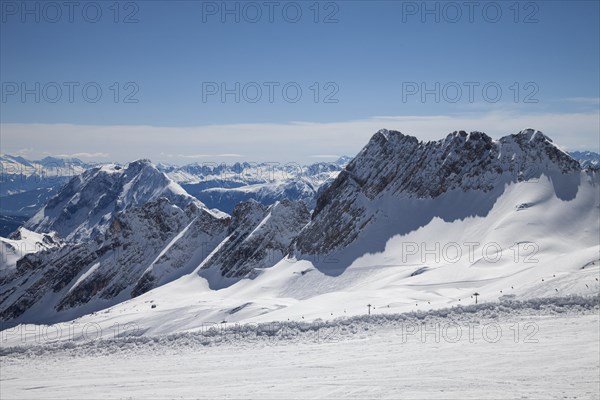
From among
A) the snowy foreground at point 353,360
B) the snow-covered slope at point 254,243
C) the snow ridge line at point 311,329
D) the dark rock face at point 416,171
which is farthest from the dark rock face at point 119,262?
the snowy foreground at point 353,360

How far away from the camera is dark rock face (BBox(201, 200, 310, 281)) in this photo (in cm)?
10625

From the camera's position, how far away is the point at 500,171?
94.1 metres

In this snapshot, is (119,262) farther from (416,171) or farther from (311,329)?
(311,329)

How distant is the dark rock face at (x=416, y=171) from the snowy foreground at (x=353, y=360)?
6668cm

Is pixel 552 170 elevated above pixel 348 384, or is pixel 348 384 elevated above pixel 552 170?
pixel 552 170

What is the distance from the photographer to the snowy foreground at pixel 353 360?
18828 millimetres

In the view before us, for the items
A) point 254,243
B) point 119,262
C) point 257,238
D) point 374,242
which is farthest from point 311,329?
point 119,262

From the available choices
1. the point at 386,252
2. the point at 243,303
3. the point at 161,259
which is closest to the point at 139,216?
the point at 161,259

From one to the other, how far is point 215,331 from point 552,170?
80.9 meters

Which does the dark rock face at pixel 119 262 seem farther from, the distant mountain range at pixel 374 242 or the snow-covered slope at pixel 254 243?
the snow-covered slope at pixel 254 243

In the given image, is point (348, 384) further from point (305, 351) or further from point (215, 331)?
point (215, 331)

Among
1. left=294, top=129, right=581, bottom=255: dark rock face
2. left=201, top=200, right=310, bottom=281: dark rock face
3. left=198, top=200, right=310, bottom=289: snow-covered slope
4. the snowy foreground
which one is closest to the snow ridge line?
the snowy foreground

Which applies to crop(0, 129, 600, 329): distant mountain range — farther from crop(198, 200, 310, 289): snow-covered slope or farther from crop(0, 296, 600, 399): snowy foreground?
crop(0, 296, 600, 399): snowy foreground

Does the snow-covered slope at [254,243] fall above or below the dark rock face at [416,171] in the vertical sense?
below
